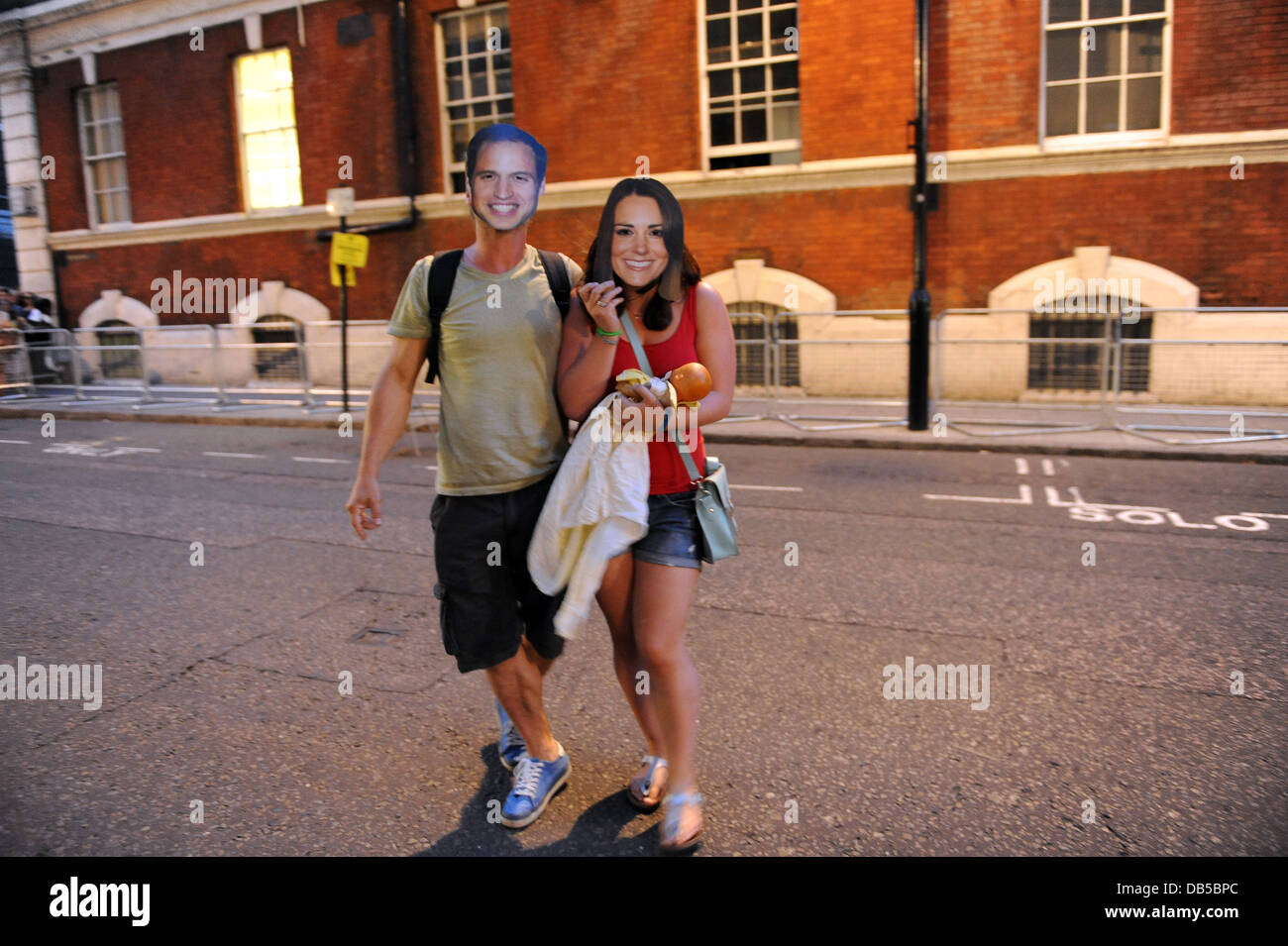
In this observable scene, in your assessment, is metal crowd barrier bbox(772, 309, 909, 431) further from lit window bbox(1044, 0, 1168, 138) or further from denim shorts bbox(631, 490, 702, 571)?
denim shorts bbox(631, 490, 702, 571)

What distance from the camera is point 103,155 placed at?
65.6 feet

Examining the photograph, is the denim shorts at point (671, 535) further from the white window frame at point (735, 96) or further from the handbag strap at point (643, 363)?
Answer: the white window frame at point (735, 96)

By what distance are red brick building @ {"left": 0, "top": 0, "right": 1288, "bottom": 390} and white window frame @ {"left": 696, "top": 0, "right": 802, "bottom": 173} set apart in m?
0.03

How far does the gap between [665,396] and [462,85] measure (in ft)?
50.6

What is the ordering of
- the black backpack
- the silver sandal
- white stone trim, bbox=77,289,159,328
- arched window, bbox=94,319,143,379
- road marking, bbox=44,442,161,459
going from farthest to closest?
white stone trim, bbox=77,289,159,328, arched window, bbox=94,319,143,379, road marking, bbox=44,442,161,459, the silver sandal, the black backpack

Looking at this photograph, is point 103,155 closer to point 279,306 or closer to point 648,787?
point 279,306

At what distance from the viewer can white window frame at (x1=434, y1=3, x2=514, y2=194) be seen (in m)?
16.0

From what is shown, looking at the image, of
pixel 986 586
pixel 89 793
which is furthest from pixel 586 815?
pixel 986 586

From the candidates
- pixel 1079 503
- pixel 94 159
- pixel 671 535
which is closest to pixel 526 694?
pixel 671 535

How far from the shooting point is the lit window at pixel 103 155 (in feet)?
65.1

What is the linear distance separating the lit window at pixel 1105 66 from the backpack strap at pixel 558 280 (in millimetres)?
11861

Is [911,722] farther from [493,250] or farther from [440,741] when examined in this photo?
[493,250]

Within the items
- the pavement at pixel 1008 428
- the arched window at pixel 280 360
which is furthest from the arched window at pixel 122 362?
A: the pavement at pixel 1008 428

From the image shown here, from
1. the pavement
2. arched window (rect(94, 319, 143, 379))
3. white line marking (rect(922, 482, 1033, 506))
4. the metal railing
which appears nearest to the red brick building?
the metal railing
